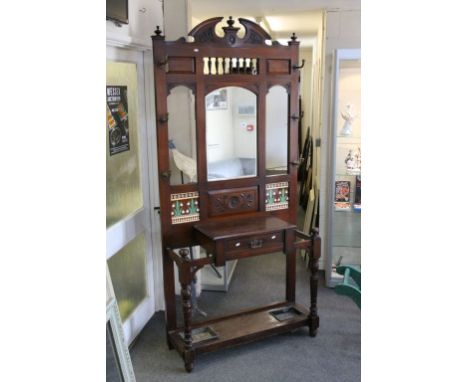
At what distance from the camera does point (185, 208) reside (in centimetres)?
284

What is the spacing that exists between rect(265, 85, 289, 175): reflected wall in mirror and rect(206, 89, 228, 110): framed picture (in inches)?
11.4

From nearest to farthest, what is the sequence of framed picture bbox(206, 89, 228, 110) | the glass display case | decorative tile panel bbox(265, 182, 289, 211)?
1. framed picture bbox(206, 89, 228, 110)
2. decorative tile panel bbox(265, 182, 289, 211)
3. the glass display case

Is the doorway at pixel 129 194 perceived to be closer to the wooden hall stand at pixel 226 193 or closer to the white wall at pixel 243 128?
the wooden hall stand at pixel 226 193

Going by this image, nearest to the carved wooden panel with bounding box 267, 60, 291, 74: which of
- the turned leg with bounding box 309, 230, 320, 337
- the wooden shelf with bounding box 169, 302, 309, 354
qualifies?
the turned leg with bounding box 309, 230, 320, 337

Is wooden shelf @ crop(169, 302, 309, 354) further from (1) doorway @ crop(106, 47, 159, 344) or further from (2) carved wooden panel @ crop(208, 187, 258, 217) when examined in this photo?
(2) carved wooden panel @ crop(208, 187, 258, 217)

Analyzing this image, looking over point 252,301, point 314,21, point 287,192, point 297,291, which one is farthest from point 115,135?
point 314,21

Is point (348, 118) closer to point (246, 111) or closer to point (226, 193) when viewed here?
point (246, 111)

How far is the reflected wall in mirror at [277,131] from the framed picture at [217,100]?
0.95 ft

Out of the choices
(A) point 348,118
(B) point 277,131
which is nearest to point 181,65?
(B) point 277,131

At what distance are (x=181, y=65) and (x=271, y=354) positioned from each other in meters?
1.84

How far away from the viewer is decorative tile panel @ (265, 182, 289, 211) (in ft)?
10.1
